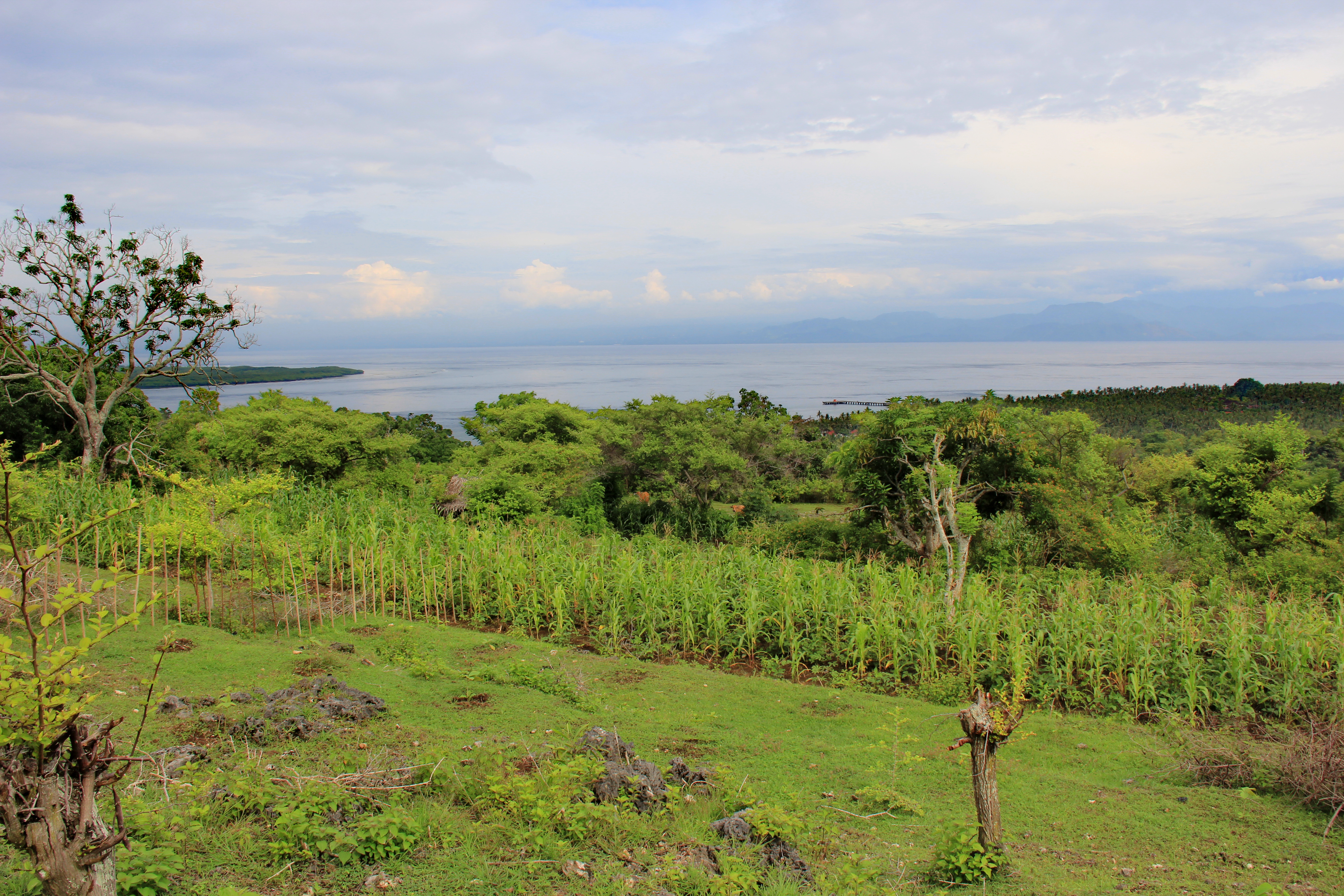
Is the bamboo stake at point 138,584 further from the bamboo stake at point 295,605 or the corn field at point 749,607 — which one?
the bamboo stake at point 295,605

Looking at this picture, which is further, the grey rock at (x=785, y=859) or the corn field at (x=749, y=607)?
the corn field at (x=749, y=607)

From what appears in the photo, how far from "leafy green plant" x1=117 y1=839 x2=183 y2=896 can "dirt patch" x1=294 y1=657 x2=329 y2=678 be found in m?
A: 2.82

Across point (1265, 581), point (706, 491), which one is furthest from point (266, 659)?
point (1265, 581)

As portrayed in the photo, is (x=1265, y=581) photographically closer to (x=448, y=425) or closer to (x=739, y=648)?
(x=739, y=648)

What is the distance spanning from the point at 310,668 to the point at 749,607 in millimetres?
3899

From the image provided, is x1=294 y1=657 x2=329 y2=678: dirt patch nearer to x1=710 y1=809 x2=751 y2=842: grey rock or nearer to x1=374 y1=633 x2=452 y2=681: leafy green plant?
x1=374 y1=633 x2=452 y2=681: leafy green plant

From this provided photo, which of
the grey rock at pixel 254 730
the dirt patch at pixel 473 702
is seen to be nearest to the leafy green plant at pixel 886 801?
the dirt patch at pixel 473 702

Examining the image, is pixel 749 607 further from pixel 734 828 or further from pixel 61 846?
pixel 61 846

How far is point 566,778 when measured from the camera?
381cm

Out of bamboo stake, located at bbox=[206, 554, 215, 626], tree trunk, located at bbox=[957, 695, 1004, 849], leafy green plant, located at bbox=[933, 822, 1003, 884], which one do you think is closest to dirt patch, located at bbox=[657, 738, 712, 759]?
leafy green plant, located at bbox=[933, 822, 1003, 884]

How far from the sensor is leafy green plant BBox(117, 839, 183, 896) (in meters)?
2.78

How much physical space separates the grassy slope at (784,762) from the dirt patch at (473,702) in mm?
50

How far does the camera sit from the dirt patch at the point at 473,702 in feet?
17.8

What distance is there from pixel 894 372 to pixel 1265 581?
69411 mm
